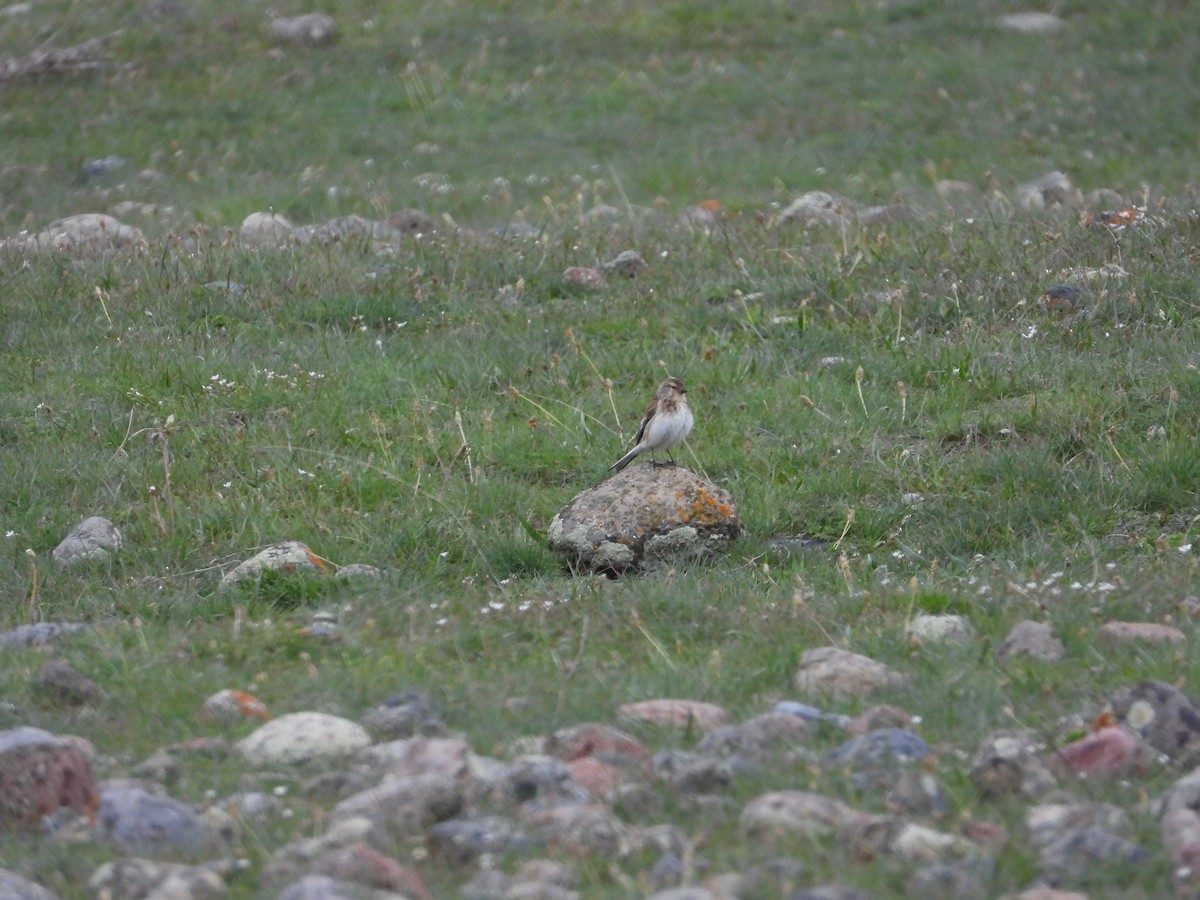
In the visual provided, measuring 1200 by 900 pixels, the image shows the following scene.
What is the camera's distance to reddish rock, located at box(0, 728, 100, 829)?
410 centimetres

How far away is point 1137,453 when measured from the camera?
7.20 meters

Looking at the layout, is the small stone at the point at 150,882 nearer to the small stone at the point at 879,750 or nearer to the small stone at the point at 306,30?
the small stone at the point at 879,750

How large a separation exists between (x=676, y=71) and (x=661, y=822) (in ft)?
54.7

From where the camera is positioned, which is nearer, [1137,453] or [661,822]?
[661,822]

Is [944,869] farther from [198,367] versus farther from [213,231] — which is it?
[213,231]

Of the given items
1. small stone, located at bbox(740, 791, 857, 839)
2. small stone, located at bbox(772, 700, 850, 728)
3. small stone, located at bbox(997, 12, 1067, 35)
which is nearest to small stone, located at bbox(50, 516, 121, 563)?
small stone, located at bbox(772, 700, 850, 728)

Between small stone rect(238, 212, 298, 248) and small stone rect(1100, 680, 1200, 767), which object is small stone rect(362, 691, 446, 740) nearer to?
small stone rect(1100, 680, 1200, 767)

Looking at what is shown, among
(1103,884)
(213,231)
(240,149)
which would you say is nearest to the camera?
(1103,884)

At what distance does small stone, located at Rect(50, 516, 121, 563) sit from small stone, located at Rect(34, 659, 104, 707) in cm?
161

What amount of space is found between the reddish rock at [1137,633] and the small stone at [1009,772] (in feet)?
3.80

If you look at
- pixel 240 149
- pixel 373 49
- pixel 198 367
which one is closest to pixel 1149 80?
pixel 373 49

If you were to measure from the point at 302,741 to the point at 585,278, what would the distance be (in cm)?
606

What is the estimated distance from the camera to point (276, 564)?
20.9ft

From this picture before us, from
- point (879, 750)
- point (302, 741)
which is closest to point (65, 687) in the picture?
point (302, 741)
